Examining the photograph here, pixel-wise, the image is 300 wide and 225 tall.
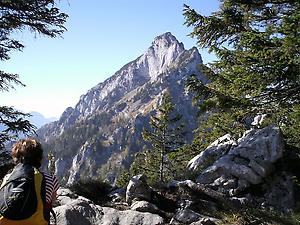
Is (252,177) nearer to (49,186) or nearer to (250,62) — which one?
(250,62)

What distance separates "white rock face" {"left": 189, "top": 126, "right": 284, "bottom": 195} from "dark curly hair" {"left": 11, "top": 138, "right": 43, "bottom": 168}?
8.64m

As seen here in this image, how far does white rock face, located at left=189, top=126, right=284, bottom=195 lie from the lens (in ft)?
42.0

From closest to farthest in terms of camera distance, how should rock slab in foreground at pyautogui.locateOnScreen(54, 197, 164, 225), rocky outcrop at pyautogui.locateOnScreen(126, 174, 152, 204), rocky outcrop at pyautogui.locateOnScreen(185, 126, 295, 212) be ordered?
rock slab in foreground at pyautogui.locateOnScreen(54, 197, 164, 225)
rocky outcrop at pyautogui.locateOnScreen(126, 174, 152, 204)
rocky outcrop at pyautogui.locateOnScreen(185, 126, 295, 212)

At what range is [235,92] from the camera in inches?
466

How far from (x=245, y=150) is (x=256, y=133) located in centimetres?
120

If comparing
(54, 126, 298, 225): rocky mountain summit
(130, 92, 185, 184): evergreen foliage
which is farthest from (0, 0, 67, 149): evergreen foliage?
(130, 92, 185, 184): evergreen foliage

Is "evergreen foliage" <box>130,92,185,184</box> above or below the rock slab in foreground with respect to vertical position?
above

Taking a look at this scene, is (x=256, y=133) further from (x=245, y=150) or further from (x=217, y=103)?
(x=217, y=103)

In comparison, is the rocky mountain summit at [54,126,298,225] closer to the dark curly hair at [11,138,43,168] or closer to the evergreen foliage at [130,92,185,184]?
the dark curly hair at [11,138,43,168]

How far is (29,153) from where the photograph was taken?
4871mm

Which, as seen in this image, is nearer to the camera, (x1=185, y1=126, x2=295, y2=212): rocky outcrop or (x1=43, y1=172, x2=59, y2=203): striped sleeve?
(x1=43, y1=172, x2=59, y2=203): striped sleeve

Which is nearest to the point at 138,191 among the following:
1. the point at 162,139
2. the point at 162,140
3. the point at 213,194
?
the point at 213,194

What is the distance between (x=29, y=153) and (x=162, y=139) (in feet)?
102

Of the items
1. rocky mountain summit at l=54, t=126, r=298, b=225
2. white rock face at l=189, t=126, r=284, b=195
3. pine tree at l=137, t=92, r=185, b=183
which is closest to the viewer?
rocky mountain summit at l=54, t=126, r=298, b=225
